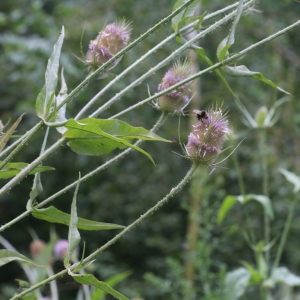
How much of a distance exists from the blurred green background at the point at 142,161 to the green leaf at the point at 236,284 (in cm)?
138

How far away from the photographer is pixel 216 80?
10.4 ft

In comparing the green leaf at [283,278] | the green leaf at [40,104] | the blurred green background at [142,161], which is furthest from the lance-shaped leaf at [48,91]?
the blurred green background at [142,161]

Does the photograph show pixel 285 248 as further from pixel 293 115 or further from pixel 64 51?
pixel 64 51

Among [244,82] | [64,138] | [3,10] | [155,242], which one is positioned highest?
[3,10]

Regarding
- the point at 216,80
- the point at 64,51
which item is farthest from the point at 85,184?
the point at 216,80

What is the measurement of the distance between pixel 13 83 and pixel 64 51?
12.9 inches

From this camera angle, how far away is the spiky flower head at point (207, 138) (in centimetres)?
53

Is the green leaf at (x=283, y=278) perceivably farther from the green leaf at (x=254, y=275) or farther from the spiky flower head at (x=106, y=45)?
the spiky flower head at (x=106, y=45)

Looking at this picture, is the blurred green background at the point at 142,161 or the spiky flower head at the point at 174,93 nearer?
the spiky flower head at the point at 174,93

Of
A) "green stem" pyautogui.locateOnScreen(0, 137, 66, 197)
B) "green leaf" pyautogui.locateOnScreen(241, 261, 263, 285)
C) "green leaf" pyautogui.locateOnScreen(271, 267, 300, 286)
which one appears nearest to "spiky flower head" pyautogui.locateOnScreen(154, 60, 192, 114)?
"green stem" pyautogui.locateOnScreen(0, 137, 66, 197)

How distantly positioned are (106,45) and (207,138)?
0.19 m

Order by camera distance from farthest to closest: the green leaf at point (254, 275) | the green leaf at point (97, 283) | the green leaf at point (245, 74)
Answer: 1. the green leaf at point (254, 275)
2. the green leaf at point (245, 74)
3. the green leaf at point (97, 283)

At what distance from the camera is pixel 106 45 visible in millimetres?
637

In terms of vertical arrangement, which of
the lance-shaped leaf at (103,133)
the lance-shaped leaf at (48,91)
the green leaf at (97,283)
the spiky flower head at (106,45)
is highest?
the spiky flower head at (106,45)
